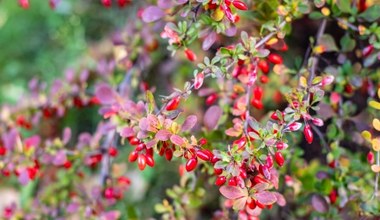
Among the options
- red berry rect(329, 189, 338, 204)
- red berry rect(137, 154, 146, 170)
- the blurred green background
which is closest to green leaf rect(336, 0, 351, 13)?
red berry rect(329, 189, 338, 204)

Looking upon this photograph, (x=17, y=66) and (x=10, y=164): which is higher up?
(x=10, y=164)

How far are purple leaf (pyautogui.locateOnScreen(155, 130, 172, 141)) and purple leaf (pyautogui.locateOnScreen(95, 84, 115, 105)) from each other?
0.41m

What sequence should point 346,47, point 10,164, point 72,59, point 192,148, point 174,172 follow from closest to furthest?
point 192,148 → point 346,47 → point 10,164 → point 174,172 → point 72,59

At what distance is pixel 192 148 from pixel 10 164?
58cm

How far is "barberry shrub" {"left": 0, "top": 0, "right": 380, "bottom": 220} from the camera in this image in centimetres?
86

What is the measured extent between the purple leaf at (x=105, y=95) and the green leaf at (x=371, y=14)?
1.86 ft

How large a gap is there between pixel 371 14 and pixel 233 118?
0.39 m

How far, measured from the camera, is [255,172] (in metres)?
0.89

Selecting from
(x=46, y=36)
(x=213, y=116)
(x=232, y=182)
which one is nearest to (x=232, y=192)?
(x=232, y=182)

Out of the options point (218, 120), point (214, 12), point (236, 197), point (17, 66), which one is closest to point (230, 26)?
point (214, 12)

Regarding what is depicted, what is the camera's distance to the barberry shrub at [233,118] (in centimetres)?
86

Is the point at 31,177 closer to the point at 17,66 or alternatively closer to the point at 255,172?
the point at 255,172

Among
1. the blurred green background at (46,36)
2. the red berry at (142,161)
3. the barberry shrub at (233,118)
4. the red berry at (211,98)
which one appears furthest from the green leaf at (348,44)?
the blurred green background at (46,36)

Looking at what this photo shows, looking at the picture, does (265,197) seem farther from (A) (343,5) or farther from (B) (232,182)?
(A) (343,5)
